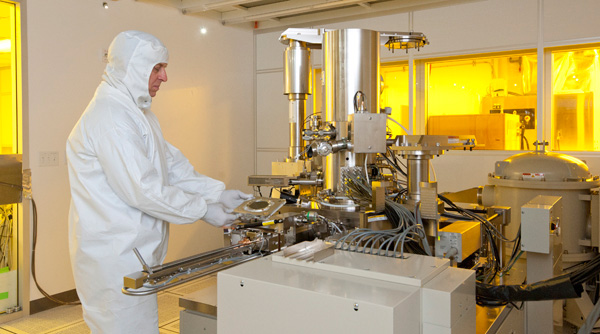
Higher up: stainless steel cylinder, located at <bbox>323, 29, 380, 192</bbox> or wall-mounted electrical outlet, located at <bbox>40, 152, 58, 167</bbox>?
stainless steel cylinder, located at <bbox>323, 29, 380, 192</bbox>

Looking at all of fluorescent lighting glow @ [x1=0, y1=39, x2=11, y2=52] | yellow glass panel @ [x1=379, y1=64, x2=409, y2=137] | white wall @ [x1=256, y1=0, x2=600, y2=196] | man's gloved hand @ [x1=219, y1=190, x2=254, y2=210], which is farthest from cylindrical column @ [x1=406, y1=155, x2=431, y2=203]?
fluorescent lighting glow @ [x1=0, y1=39, x2=11, y2=52]

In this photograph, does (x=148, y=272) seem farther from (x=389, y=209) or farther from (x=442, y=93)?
(x=442, y=93)

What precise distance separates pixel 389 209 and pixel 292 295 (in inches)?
31.6

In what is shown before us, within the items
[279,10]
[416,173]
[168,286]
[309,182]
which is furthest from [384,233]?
[279,10]

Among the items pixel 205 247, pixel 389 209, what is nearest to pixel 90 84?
pixel 205 247

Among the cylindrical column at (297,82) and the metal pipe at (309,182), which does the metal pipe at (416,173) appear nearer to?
the metal pipe at (309,182)

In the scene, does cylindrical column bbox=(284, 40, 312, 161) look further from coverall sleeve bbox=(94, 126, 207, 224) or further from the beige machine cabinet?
the beige machine cabinet

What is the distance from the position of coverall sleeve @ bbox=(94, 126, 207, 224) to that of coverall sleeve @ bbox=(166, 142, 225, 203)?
0.35 meters

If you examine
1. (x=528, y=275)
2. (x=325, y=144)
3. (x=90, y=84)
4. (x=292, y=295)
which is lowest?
(x=528, y=275)

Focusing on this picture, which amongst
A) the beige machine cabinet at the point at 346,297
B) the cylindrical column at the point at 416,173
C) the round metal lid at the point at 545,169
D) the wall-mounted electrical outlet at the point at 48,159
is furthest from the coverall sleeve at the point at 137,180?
the wall-mounted electrical outlet at the point at 48,159

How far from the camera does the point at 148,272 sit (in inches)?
46.3

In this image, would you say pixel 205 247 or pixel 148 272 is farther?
pixel 205 247

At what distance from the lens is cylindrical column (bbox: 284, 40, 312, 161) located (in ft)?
9.14

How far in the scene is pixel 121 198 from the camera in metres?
1.61
